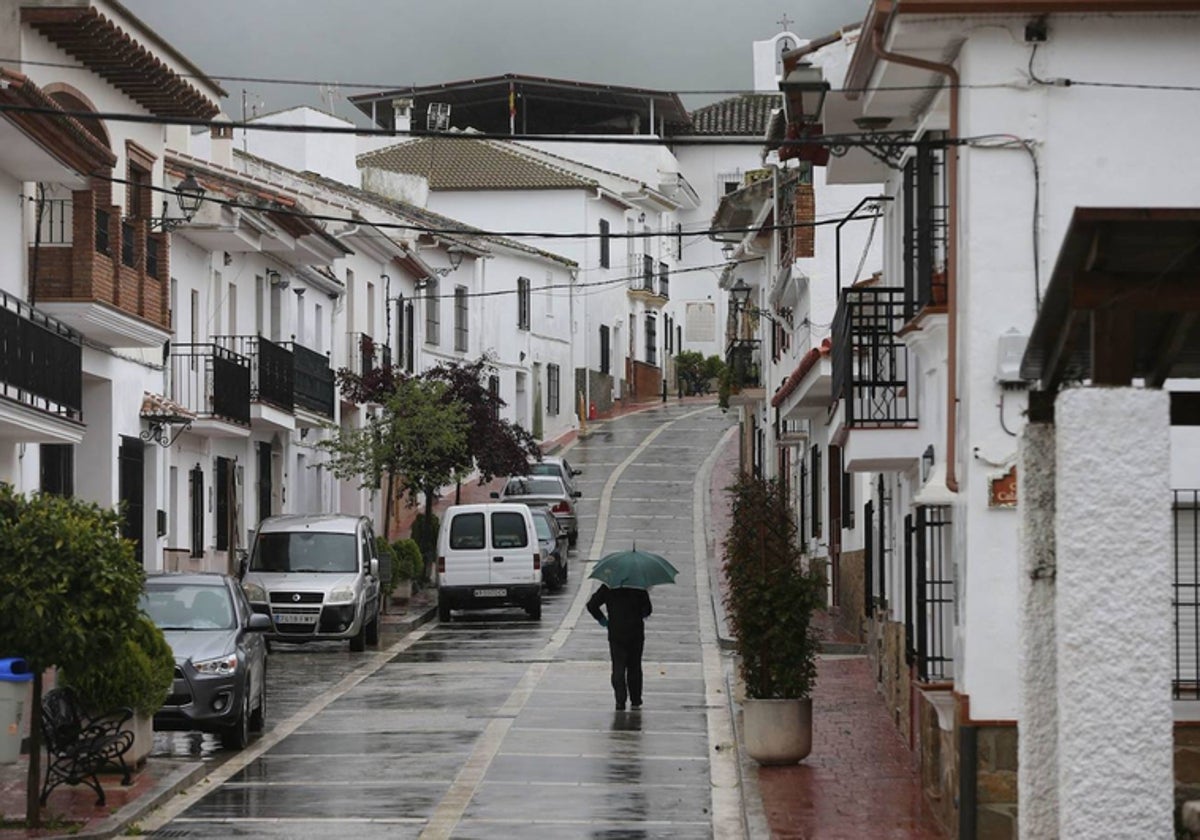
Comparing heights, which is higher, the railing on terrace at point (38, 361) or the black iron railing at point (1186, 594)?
the railing on terrace at point (38, 361)

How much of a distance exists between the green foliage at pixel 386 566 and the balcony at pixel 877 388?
594 inches

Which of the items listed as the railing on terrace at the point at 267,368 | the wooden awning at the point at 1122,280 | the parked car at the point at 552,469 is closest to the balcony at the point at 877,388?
the wooden awning at the point at 1122,280

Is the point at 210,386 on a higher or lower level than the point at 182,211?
lower

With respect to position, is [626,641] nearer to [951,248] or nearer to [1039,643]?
[951,248]

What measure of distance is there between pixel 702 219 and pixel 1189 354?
87087 mm

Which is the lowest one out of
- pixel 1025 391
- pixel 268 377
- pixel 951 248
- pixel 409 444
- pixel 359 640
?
pixel 359 640

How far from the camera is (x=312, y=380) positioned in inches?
1757

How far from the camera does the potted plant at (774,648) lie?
60.5 feet

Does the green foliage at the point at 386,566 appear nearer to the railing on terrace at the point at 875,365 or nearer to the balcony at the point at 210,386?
the balcony at the point at 210,386

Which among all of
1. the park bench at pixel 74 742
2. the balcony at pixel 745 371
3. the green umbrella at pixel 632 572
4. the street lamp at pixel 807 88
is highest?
the street lamp at pixel 807 88

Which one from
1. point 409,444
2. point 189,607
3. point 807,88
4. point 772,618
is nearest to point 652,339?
point 409,444

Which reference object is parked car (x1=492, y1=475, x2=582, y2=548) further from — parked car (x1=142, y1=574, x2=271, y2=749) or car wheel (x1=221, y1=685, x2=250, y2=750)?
car wheel (x1=221, y1=685, x2=250, y2=750)

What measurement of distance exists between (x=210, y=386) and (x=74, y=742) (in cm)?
2122

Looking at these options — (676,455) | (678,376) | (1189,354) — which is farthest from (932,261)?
(678,376)
